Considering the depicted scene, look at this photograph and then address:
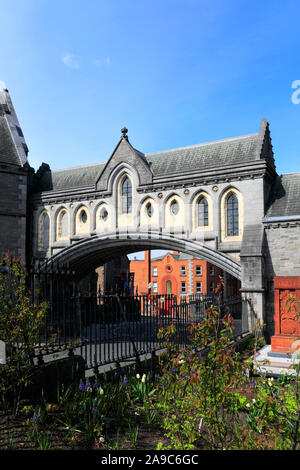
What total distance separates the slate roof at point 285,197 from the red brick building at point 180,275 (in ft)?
96.4

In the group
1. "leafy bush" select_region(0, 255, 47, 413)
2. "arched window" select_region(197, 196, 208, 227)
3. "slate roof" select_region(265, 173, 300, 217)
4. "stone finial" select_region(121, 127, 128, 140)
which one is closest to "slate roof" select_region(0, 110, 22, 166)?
"stone finial" select_region(121, 127, 128, 140)

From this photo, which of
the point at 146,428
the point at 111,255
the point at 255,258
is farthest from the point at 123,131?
the point at 146,428

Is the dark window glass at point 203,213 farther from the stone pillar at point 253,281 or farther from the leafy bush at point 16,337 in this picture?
the leafy bush at point 16,337

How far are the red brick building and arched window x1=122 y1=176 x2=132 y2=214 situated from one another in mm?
27217

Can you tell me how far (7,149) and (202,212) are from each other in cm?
1208

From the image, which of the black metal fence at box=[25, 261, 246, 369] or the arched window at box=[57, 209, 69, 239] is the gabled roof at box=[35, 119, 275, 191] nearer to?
the arched window at box=[57, 209, 69, 239]

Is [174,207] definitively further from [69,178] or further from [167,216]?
[69,178]

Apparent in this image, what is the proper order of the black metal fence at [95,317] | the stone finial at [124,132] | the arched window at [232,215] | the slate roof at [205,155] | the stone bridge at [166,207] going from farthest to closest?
the stone finial at [124,132], the slate roof at [205,155], the arched window at [232,215], the stone bridge at [166,207], the black metal fence at [95,317]

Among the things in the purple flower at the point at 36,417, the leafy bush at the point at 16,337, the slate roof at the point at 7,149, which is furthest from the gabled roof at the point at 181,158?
the purple flower at the point at 36,417

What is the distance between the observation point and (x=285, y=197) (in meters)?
16.0

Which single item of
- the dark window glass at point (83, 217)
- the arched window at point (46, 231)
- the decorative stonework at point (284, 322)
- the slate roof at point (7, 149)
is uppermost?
the slate roof at point (7, 149)

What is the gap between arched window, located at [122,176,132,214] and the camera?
19375 mm

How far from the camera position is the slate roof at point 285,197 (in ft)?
50.3

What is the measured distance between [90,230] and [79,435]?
1543cm
